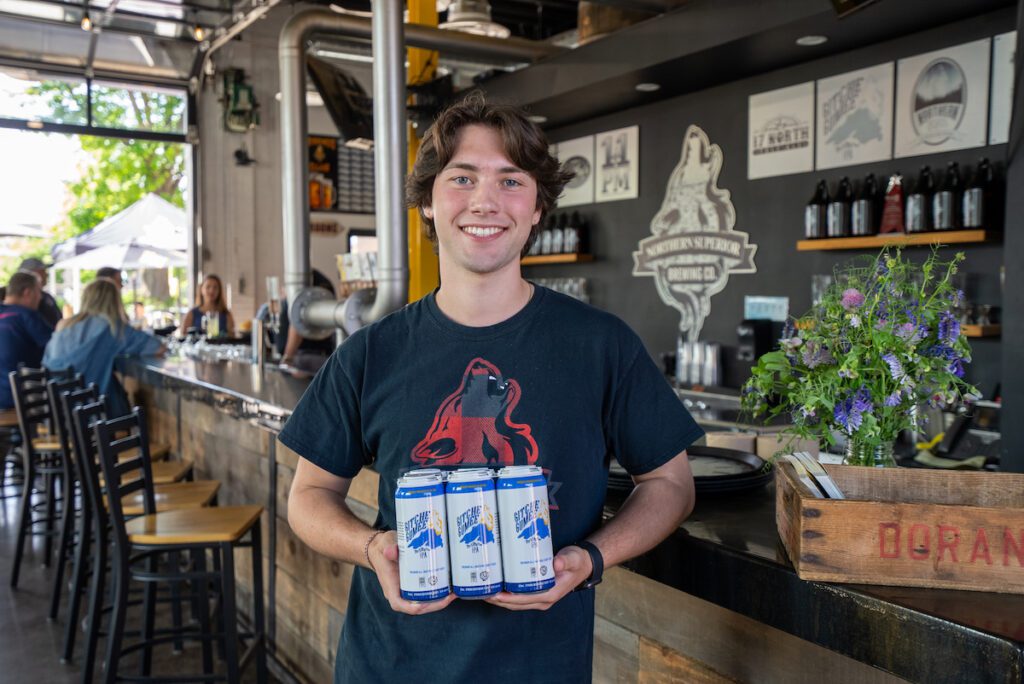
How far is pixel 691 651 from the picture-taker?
5.60 ft

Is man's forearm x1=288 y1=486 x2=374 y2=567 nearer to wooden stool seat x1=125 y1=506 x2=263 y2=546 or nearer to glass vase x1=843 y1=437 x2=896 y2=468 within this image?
glass vase x1=843 y1=437 x2=896 y2=468

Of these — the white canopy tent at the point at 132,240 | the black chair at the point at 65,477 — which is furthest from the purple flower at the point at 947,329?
the white canopy tent at the point at 132,240

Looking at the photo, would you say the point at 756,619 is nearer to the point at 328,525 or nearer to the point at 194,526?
the point at 328,525

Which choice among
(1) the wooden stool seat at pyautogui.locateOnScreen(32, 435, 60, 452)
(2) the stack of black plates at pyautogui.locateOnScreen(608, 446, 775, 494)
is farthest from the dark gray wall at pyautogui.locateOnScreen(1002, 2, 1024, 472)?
(1) the wooden stool seat at pyautogui.locateOnScreen(32, 435, 60, 452)

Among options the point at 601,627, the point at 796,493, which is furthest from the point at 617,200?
the point at 796,493

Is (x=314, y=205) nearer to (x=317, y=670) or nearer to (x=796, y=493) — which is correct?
(x=317, y=670)

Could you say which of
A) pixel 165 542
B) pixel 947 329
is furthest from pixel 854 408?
pixel 165 542

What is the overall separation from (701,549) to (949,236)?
118 inches

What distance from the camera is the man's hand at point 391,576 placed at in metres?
1.14

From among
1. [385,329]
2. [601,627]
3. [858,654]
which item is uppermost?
[385,329]

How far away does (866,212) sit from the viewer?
4.27 m

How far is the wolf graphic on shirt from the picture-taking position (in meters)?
1.35

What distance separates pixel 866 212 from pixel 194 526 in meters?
Result: 3.34

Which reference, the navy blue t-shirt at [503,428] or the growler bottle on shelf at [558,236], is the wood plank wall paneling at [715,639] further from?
the growler bottle on shelf at [558,236]
